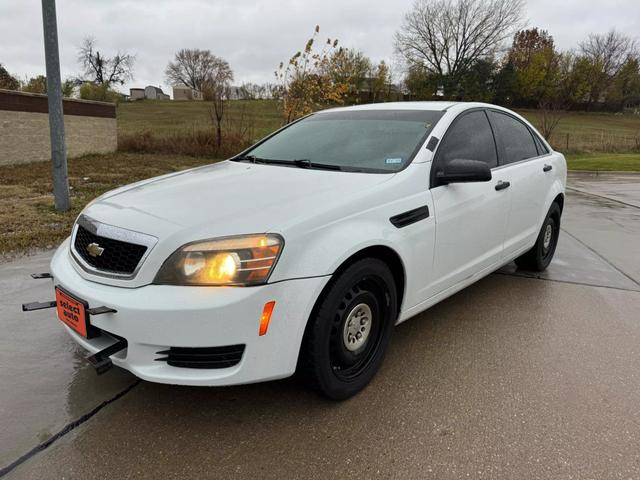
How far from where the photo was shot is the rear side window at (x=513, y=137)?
3.99 meters

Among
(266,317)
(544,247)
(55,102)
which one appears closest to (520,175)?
(544,247)

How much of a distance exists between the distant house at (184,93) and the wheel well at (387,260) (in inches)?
2828

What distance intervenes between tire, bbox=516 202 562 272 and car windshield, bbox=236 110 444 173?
1.96 m

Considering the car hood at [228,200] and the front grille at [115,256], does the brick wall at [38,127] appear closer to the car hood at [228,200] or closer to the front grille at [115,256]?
the car hood at [228,200]

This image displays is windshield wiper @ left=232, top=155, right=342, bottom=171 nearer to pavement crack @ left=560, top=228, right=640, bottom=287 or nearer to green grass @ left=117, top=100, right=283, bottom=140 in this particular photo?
pavement crack @ left=560, top=228, right=640, bottom=287

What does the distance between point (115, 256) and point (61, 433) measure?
89cm

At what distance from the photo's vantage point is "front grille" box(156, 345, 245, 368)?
214 centimetres

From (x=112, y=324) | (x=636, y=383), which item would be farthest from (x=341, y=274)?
(x=636, y=383)

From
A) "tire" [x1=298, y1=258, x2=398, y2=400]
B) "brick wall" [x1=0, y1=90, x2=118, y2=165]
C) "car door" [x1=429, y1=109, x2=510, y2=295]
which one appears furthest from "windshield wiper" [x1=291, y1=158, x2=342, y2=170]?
"brick wall" [x1=0, y1=90, x2=118, y2=165]

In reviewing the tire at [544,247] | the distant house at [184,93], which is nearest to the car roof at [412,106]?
the tire at [544,247]

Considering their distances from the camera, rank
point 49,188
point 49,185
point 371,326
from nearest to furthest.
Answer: point 371,326, point 49,188, point 49,185

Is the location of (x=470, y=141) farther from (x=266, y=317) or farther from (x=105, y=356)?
(x=105, y=356)

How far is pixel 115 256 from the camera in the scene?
2.33 meters

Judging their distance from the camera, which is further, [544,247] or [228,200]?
[544,247]
